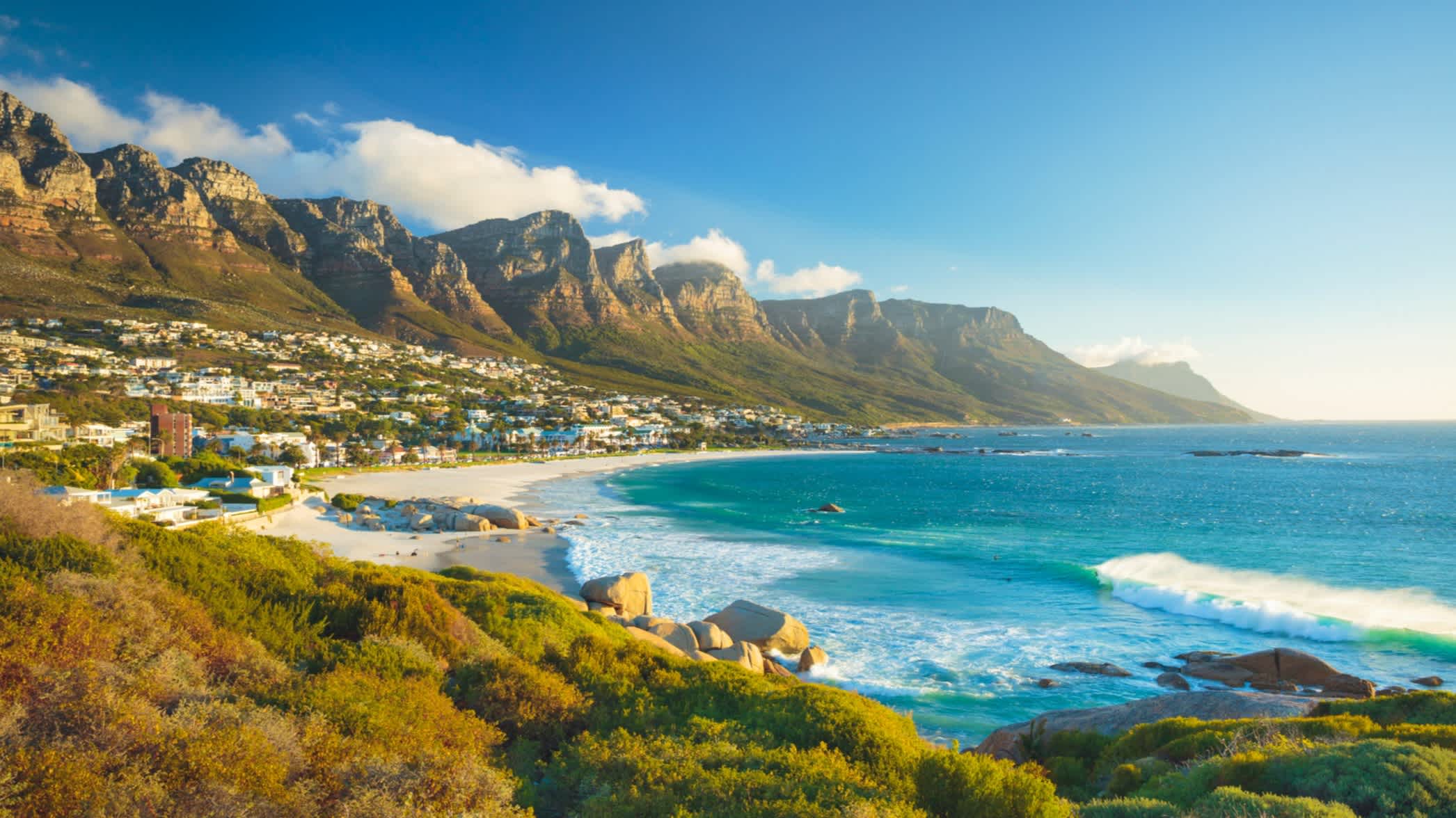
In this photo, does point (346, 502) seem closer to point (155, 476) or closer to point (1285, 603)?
point (155, 476)

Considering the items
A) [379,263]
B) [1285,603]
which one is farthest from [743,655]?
[379,263]

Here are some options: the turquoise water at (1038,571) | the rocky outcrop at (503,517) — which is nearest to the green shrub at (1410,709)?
the turquoise water at (1038,571)

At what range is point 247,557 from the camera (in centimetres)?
1111

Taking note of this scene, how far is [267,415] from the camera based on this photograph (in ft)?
302

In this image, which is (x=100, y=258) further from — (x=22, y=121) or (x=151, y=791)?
(x=151, y=791)

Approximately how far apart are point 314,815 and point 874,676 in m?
17.6

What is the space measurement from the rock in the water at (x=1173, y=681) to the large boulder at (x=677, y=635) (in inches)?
532

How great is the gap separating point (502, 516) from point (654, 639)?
32.4m

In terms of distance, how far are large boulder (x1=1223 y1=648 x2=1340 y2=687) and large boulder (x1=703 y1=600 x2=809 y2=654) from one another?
43.3 ft

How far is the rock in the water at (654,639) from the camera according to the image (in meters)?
17.0

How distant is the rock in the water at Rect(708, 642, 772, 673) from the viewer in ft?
63.2

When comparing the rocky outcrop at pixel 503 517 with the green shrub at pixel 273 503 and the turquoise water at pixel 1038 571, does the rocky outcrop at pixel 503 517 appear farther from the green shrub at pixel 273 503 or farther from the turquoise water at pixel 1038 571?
the green shrub at pixel 273 503

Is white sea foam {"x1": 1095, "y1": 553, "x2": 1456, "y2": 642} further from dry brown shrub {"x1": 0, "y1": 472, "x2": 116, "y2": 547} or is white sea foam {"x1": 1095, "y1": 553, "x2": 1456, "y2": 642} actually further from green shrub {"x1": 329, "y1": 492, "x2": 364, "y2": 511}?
green shrub {"x1": 329, "y1": 492, "x2": 364, "y2": 511}

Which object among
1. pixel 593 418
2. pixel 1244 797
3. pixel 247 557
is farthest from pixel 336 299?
pixel 1244 797
